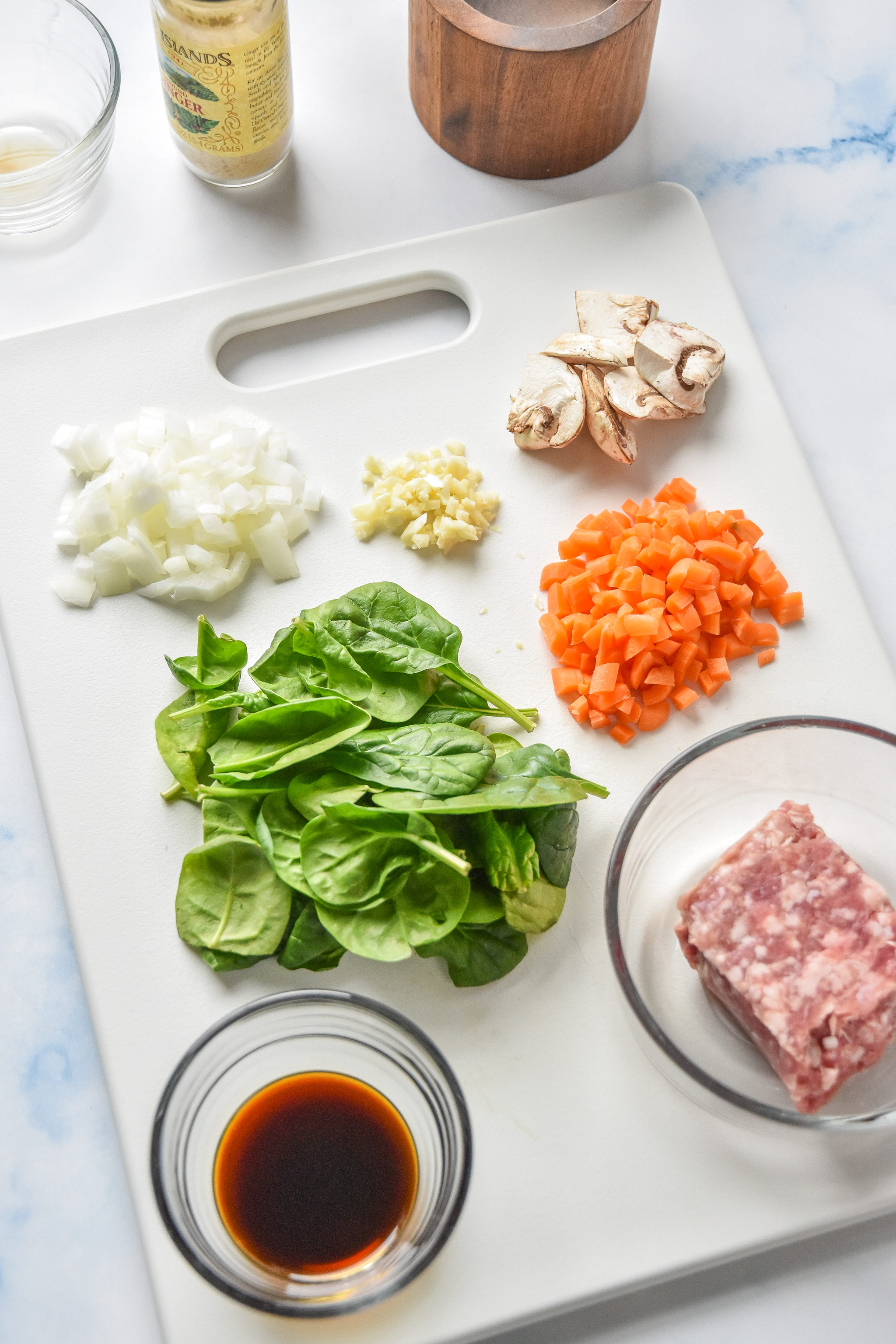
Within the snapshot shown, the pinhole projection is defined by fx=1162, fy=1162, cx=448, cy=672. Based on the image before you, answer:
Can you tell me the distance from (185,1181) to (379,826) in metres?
0.49

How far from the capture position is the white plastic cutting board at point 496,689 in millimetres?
1486

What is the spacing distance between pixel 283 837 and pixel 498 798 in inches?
11.3

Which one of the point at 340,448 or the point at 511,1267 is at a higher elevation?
the point at 340,448

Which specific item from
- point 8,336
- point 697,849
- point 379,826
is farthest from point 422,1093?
point 8,336

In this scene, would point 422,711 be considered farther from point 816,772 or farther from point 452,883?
point 816,772

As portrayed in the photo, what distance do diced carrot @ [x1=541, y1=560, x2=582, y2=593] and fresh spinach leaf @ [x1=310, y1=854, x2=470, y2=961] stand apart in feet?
1.60

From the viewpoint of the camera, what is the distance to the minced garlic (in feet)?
5.66

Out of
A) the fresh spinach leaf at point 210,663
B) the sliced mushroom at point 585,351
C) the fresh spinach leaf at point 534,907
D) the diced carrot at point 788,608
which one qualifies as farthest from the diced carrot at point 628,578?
the fresh spinach leaf at point 210,663

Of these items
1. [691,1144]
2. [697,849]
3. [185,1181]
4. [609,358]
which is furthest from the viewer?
[609,358]

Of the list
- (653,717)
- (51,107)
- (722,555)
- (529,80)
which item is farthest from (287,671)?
(51,107)

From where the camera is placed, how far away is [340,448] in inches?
71.2

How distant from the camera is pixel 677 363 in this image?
175 centimetres

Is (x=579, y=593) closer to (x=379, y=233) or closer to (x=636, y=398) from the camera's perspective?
(x=636, y=398)

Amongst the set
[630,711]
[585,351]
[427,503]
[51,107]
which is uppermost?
[51,107]
